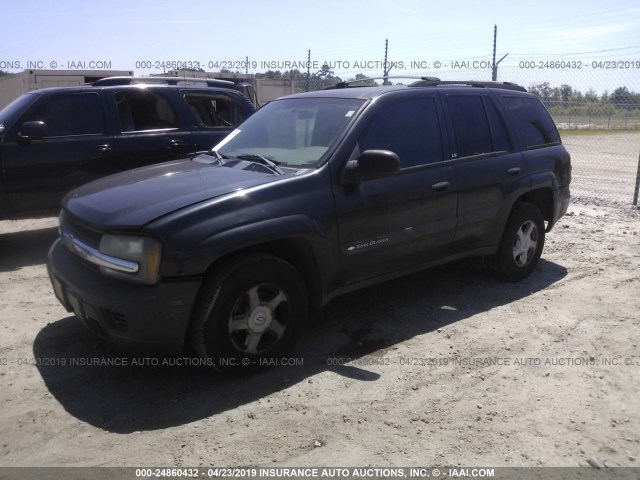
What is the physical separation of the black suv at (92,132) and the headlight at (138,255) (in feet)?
12.0

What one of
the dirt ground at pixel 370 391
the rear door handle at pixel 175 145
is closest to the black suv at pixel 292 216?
the dirt ground at pixel 370 391

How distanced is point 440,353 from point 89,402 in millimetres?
2339

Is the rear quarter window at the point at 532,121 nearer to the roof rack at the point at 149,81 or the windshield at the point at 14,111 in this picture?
the roof rack at the point at 149,81

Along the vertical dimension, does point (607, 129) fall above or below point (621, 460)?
above

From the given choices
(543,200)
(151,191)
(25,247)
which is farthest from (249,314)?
(25,247)

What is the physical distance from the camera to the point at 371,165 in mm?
3873

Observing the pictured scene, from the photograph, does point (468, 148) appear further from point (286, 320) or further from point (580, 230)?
point (580, 230)

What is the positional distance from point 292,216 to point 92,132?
4078 mm

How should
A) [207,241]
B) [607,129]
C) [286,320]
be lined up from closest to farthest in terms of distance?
[207,241] → [286,320] → [607,129]

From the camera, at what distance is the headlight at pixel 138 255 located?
127 inches

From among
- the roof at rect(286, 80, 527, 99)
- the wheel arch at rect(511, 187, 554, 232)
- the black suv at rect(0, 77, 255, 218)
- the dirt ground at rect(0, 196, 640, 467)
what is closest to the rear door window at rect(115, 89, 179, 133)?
the black suv at rect(0, 77, 255, 218)

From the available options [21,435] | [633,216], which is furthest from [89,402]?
[633,216]

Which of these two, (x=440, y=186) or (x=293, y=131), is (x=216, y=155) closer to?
(x=293, y=131)

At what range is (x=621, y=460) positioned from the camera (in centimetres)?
296
